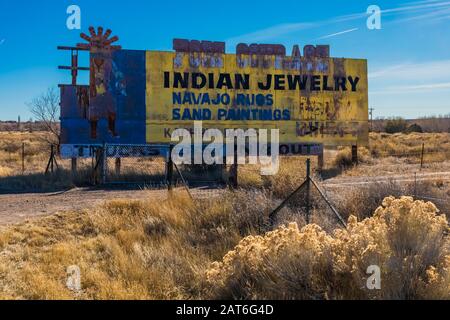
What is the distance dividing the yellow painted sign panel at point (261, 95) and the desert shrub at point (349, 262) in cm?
1382

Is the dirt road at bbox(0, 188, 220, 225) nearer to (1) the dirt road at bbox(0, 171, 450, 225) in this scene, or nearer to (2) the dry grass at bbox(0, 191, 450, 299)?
(1) the dirt road at bbox(0, 171, 450, 225)

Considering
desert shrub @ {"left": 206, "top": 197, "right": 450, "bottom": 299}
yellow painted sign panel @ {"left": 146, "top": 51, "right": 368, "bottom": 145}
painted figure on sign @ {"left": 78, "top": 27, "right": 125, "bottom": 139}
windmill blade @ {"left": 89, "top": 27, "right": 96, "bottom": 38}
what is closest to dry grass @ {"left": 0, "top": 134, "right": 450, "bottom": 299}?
desert shrub @ {"left": 206, "top": 197, "right": 450, "bottom": 299}

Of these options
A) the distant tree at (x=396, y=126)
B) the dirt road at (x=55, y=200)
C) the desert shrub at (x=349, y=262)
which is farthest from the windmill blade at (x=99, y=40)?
the distant tree at (x=396, y=126)

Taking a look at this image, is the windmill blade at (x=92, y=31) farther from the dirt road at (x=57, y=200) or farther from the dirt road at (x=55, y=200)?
the dirt road at (x=57, y=200)

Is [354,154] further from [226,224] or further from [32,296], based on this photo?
[32,296]

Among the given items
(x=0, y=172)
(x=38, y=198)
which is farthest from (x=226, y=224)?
(x=0, y=172)

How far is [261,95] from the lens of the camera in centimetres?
1981

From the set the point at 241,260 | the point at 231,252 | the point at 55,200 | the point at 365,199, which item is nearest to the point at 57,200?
the point at 55,200

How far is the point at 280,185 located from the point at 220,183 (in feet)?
16.0

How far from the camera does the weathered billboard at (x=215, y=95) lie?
18422mm

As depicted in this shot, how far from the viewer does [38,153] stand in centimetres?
3197

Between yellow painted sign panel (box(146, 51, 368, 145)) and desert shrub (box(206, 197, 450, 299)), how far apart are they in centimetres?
1382

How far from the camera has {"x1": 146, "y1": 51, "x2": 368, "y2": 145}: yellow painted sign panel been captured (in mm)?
18766

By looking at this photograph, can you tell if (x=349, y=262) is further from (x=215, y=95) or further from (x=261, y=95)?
(x=261, y=95)
